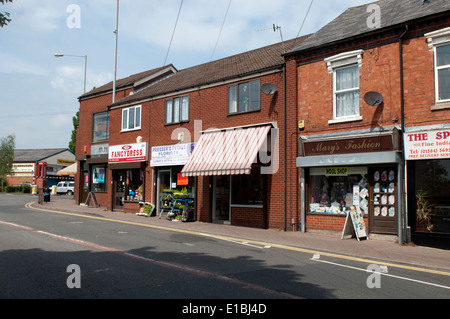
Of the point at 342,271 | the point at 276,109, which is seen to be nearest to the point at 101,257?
the point at 342,271

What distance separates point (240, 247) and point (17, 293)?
6.26 m

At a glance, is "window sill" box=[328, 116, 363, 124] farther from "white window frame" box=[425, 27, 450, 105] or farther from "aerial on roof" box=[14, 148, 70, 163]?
"aerial on roof" box=[14, 148, 70, 163]

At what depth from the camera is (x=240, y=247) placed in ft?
35.6

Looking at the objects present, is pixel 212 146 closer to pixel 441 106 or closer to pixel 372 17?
pixel 372 17

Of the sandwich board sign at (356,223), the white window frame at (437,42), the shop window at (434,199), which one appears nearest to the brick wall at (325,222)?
the sandwich board sign at (356,223)

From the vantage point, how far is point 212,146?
16234 mm

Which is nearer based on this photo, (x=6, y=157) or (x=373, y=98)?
(x=373, y=98)

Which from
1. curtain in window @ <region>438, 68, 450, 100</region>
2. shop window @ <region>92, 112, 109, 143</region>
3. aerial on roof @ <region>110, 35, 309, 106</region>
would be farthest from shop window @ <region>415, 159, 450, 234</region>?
shop window @ <region>92, 112, 109, 143</region>

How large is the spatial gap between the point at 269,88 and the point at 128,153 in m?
10.0

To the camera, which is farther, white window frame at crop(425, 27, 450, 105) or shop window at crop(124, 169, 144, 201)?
shop window at crop(124, 169, 144, 201)

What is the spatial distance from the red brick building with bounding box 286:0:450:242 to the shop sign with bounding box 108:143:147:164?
9.53 meters

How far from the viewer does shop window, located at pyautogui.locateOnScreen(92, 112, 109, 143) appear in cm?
2516

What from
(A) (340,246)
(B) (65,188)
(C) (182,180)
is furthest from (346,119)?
(B) (65,188)

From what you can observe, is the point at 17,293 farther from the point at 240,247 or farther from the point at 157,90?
the point at 157,90
